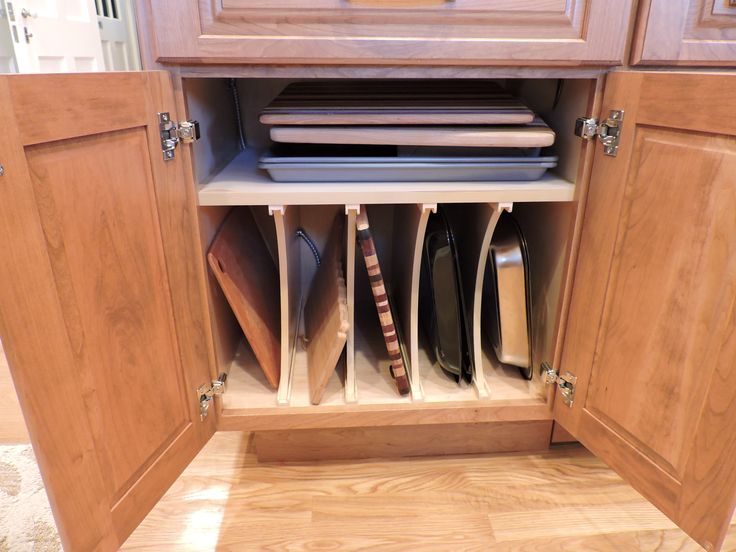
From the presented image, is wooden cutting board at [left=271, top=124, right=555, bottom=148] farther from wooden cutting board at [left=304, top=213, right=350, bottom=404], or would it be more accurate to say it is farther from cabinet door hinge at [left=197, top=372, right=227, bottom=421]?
cabinet door hinge at [left=197, top=372, right=227, bottom=421]

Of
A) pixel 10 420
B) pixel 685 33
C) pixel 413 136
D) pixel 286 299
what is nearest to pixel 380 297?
pixel 286 299

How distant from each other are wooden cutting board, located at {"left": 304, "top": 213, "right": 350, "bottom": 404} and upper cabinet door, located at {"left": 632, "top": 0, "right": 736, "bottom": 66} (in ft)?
1.97

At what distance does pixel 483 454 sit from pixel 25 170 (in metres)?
0.95

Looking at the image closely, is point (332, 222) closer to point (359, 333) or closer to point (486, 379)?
point (359, 333)

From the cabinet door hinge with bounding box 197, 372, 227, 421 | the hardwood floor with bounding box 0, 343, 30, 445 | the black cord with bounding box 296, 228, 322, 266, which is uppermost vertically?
the black cord with bounding box 296, 228, 322, 266

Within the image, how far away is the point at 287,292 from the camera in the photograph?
36.2 inches

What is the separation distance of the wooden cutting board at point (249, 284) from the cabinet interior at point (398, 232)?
0.09ft

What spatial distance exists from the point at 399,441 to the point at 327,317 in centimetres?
31

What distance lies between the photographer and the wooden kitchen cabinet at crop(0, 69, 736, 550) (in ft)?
1.72

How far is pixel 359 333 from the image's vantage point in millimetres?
1174

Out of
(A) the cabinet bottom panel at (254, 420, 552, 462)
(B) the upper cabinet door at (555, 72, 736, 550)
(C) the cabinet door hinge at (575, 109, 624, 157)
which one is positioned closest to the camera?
(B) the upper cabinet door at (555, 72, 736, 550)

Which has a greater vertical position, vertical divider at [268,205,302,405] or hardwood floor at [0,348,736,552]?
vertical divider at [268,205,302,405]

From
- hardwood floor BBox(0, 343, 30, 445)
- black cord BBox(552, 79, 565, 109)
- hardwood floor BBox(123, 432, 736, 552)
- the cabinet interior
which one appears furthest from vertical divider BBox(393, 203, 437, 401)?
hardwood floor BBox(0, 343, 30, 445)

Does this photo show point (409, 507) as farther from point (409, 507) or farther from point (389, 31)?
point (389, 31)
